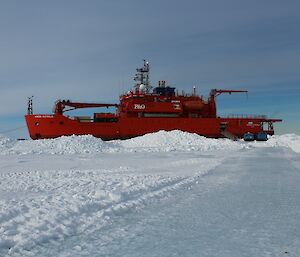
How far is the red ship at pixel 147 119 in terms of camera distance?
116 feet

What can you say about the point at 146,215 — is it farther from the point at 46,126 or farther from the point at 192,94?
the point at 192,94

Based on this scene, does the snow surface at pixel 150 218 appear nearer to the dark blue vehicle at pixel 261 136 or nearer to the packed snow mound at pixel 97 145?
the packed snow mound at pixel 97 145

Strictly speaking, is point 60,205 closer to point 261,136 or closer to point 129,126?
point 129,126

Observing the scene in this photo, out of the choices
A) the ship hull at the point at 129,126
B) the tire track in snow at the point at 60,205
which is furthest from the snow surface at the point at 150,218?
the ship hull at the point at 129,126

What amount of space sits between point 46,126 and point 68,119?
84.8 inches

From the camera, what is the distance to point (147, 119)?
1457 inches

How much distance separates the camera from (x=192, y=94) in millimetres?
40031

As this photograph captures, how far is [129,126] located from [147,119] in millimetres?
1932

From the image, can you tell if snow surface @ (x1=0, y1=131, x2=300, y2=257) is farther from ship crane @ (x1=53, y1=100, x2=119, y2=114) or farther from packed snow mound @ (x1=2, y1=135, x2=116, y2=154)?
ship crane @ (x1=53, y1=100, x2=119, y2=114)

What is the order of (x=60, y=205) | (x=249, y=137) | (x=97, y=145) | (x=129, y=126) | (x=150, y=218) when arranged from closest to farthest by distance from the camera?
(x=150, y=218) < (x=60, y=205) < (x=97, y=145) < (x=129, y=126) < (x=249, y=137)

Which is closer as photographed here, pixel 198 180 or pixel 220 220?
pixel 220 220

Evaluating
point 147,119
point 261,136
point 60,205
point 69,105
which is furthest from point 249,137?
point 60,205

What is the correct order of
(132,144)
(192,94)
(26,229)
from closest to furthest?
1. (26,229)
2. (132,144)
3. (192,94)

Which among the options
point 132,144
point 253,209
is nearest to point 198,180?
point 253,209
